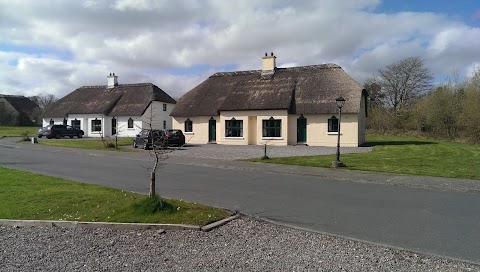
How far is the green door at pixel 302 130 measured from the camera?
3144 cm

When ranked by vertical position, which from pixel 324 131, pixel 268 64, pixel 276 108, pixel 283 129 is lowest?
pixel 324 131

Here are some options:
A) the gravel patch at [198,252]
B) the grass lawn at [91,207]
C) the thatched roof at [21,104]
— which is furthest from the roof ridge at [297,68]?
the thatched roof at [21,104]

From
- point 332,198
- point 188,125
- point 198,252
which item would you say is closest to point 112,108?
point 188,125

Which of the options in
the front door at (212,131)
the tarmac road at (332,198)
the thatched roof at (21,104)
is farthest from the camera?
the thatched roof at (21,104)

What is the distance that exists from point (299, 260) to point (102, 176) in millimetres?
10919

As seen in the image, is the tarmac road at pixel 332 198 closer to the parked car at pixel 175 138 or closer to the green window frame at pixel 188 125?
the parked car at pixel 175 138

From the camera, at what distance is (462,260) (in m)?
5.58

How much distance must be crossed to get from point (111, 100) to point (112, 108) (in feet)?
4.45

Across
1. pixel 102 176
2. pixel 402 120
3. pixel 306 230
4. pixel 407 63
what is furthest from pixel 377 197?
pixel 407 63

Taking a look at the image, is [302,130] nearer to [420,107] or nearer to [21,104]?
[420,107]

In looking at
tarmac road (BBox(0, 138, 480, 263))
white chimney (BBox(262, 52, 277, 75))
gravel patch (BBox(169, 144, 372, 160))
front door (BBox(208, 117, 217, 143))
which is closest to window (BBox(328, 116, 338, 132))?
gravel patch (BBox(169, 144, 372, 160))

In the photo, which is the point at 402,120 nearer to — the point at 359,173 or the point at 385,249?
the point at 359,173

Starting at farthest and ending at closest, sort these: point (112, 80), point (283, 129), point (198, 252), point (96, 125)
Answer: point (112, 80)
point (96, 125)
point (283, 129)
point (198, 252)

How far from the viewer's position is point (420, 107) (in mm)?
48031
